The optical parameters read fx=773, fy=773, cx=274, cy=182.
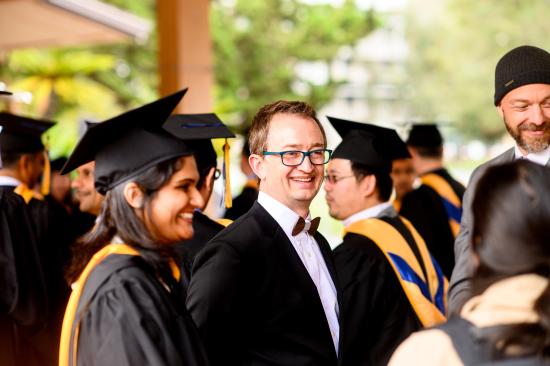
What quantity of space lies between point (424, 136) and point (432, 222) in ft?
3.02

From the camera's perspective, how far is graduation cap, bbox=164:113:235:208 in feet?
12.9

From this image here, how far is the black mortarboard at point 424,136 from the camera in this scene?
629cm

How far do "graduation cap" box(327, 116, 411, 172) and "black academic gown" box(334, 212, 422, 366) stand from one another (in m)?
0.47

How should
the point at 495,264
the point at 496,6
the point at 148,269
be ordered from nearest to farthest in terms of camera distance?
the point at 495,264 < the point at 148,269 < the point at 496,6

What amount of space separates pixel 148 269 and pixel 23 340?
291 centimetres

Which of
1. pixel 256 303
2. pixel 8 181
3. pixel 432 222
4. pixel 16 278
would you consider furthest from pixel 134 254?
pixel 432 222

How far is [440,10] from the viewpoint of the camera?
30250mm

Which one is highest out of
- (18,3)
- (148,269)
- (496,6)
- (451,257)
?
(496,6)

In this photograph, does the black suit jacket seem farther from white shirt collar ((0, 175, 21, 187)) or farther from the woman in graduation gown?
white shirt collar ((0, 175, 21, 187))

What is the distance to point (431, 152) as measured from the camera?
6246 millimetres

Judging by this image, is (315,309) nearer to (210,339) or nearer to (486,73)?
(210,339)

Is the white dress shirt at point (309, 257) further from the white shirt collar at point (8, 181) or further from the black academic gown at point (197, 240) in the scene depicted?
the white shirt collar at point (8, 181)

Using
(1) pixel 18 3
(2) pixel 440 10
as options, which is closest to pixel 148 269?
(1) pixel 18 3

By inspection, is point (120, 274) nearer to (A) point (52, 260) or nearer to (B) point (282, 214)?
(B) point (282, 214)
